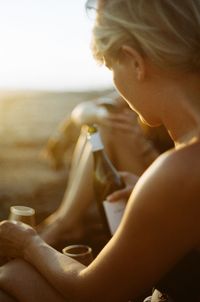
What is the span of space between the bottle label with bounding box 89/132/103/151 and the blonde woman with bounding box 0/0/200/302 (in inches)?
62.1

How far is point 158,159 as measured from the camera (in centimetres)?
172

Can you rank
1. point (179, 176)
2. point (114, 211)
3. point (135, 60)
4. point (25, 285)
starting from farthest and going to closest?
point (114, 211), point (25, 285), point (135, 60), point (179, 176)

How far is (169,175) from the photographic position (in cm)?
164

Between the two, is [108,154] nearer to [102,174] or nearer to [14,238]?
[102,174]

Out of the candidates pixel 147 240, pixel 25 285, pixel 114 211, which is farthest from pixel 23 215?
pixel 147 240

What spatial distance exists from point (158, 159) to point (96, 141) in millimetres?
1761

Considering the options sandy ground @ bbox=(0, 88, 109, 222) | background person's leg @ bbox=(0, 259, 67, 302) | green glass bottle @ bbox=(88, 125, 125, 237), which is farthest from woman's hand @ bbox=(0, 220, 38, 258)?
sandy ground @ bbox=(0, 88, 109, 222)

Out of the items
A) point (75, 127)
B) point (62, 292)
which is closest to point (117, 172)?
point (75, 127)

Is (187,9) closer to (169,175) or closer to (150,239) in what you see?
(169,175)

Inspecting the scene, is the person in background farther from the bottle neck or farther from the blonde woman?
the blonde woman

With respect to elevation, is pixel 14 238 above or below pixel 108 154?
above

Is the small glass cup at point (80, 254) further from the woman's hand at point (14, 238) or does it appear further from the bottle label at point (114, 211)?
the bottle label at point (114, 211)

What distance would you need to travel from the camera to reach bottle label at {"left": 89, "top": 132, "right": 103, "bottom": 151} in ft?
11.3

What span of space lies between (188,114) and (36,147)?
24.3 feet
